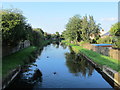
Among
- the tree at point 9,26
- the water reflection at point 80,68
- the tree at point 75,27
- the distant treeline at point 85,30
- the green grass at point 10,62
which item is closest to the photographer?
the green grass at point 10,62

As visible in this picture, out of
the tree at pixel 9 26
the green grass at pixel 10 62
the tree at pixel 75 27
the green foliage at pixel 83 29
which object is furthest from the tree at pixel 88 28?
the tree at pixel 9 26

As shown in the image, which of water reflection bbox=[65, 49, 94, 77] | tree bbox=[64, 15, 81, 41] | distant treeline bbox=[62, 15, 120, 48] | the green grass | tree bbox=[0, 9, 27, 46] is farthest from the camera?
tree bbox=[64, 15, 81, 41]

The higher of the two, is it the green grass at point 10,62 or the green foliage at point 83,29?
the green foliage at point 83,29

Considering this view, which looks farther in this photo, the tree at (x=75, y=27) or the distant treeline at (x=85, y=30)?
the tree at (x=75, y=27)

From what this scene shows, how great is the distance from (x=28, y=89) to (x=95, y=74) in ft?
25.0

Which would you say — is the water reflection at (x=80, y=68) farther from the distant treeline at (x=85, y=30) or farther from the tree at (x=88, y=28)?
the tree at (x=88, y=28)

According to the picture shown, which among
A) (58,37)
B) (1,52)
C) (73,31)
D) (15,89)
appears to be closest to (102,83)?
(15,89)

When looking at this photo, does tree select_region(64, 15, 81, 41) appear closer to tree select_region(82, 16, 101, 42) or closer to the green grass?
tree select_region(82, 16, 101, 42)

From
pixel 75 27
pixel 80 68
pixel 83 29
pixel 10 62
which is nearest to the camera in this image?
pixel 10 62

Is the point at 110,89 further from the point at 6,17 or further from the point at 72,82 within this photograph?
the point at 6,17

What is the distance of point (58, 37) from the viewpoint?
146 meters

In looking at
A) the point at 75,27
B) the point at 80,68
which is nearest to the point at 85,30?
the point at 75,27

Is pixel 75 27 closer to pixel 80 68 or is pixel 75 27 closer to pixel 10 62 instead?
pixel 80 68

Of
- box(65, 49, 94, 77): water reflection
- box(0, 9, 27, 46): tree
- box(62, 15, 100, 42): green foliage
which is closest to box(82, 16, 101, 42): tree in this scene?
box(62, 15, 100, 42): green foliage
